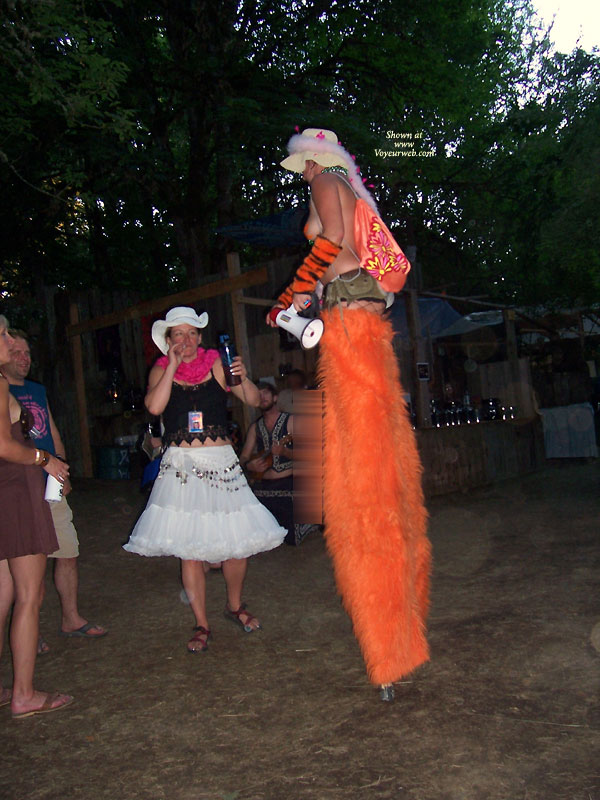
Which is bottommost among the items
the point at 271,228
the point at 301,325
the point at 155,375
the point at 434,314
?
the point at 155,375

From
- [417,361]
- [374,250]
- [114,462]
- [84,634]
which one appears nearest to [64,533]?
[84,634]

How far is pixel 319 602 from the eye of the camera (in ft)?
16.9

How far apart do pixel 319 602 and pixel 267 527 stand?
1.09 metres

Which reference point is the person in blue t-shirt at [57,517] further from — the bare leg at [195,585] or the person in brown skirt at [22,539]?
the person in brown skirt at [22,539]

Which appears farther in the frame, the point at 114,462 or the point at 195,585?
the point at 114,462

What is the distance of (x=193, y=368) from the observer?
4469mm

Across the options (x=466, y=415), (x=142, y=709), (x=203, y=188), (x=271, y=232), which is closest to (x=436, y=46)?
(x=203, y=188)

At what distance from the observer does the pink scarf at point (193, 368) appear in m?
4.43

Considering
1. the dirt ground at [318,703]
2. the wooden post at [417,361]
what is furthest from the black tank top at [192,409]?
the wooden post at [417,361]

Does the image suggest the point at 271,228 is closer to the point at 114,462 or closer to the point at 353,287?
the point at 114,462

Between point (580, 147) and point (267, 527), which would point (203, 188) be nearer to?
point (580, 147)

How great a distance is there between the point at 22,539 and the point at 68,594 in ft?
5.00

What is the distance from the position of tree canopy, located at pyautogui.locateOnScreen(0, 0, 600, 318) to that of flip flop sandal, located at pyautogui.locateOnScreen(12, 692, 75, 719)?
19.1 ft

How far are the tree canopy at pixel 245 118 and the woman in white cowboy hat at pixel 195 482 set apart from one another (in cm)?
435
